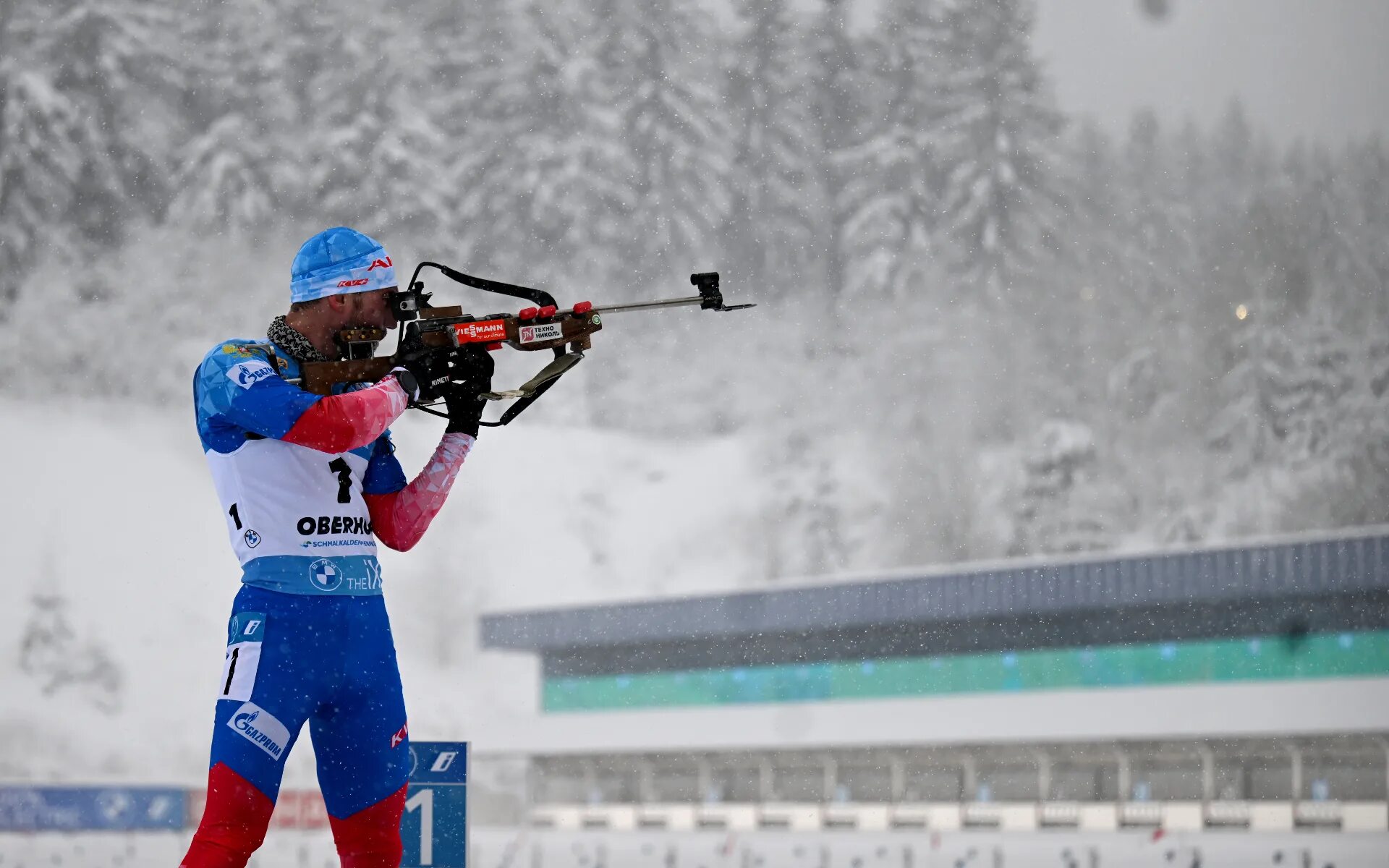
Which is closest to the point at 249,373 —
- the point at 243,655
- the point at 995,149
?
the point at 243,655

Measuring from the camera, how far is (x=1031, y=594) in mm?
30297

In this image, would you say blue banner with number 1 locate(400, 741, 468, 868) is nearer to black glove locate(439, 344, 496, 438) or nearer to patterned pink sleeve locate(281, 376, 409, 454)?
black glove locate(439, 344, 496, 438)

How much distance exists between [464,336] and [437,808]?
236 centimetres

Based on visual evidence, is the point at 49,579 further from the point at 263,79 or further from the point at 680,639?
the point at 680,639

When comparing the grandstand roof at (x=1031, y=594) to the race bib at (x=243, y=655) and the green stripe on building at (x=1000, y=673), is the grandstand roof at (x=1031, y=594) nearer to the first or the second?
the green stripe on building at (x=1000, y=673)

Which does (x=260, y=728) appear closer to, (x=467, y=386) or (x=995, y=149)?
(x=467, y=386)

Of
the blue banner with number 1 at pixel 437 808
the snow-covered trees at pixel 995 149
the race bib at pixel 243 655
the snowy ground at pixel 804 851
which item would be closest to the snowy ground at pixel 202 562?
the snow-covered trees at pixel 995 149

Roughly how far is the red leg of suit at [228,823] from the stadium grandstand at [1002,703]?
22079mm

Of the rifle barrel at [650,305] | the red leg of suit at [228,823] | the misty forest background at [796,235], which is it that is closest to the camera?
the red leg of suit at [228,823]

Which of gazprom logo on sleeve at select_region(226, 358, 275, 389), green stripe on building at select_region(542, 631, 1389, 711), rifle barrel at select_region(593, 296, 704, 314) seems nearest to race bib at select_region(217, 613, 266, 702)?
gazprom logo on sleeve at select_region(226, 358, 275, 389)

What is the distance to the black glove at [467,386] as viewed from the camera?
375 centimetres

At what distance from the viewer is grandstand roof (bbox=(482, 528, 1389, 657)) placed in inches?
1144

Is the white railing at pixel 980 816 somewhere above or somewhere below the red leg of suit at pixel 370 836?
below

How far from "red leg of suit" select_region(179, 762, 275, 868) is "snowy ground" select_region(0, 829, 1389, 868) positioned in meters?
17.7
